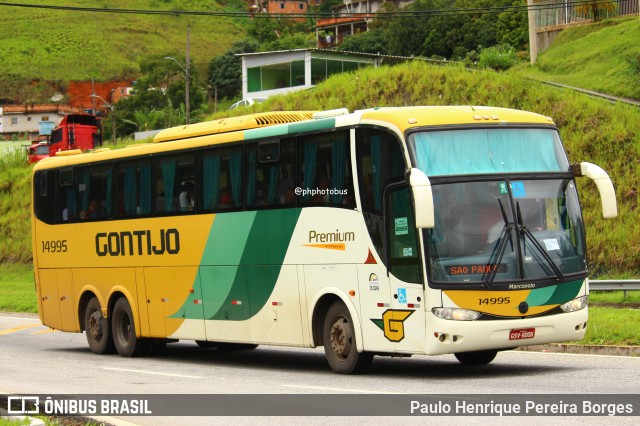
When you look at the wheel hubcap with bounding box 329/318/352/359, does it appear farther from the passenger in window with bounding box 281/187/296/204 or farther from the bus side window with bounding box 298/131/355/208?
the passenger in window with bounding box 281/187/296/204

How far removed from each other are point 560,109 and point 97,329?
2145 cm

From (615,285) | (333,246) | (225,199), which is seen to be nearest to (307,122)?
(333,246)

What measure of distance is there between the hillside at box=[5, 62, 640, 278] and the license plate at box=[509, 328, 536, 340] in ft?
61.5

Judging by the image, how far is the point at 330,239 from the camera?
1622 cm

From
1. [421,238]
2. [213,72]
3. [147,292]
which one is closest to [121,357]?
[147,292]

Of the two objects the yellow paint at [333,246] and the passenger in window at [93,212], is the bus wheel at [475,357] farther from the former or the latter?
the passenger in window at [93,212]

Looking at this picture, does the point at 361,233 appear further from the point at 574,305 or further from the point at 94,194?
the point at 94,194

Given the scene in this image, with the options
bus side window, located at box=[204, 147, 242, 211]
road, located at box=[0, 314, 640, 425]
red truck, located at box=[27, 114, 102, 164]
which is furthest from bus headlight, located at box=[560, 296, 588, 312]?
red truck, located at box=[27, 114, 102, 164]

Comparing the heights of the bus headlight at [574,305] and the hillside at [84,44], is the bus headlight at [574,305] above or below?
below

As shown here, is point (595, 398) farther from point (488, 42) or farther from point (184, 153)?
point (488, 42)

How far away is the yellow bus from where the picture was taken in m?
14.4

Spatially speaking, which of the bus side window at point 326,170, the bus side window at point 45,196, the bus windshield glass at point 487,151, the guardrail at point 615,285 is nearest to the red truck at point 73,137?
the bus side window at point 45,196

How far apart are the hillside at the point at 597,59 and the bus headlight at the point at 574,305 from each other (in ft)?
90.5

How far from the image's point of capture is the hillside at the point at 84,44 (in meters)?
160
